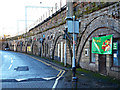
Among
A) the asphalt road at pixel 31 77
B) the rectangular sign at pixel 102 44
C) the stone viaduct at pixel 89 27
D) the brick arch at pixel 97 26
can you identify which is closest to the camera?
the asphalt road at pixel 31 77

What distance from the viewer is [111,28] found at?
11.9 meters

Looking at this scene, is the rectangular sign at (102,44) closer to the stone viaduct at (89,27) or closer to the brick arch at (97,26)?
the stone viaduct at (89,27)

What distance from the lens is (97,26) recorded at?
13758mm

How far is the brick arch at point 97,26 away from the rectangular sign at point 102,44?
83cm

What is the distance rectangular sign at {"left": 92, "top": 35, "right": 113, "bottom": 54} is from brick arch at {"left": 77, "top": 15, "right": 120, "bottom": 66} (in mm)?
827

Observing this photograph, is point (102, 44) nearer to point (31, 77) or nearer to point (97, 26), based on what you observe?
point (97, 26)

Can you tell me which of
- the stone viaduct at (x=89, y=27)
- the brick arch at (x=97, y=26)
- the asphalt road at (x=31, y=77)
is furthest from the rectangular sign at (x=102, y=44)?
the asphalt road at (x=31, y=77)

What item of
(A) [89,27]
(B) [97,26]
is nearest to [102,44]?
(B) [97,26]

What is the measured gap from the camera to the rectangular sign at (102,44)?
12047mm

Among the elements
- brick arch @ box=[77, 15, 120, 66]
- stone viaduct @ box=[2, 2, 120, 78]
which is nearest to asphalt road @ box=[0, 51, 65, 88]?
stone viaduct @ box=[2, 2, 120, 78]

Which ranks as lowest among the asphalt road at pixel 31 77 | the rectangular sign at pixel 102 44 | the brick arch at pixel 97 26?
the asphalt road at pixel 31 77

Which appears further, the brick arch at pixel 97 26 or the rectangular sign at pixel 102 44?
the rectangular sign at pixel 102 44

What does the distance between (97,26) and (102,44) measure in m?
1.82

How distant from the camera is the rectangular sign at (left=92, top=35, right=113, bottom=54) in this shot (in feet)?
39.5
